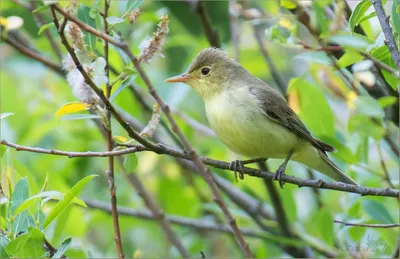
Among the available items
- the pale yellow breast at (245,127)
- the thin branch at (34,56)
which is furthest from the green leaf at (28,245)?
the thin branch at (34,56)

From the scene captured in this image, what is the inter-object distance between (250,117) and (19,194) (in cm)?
166

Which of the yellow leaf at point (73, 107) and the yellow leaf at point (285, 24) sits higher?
the yellow leaf at point (285, 24)

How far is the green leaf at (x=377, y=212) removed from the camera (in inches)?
144

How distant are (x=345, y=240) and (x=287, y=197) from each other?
0.71 meters

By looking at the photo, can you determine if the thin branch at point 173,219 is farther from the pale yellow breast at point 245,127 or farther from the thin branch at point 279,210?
the pale yellow breast at point 245,127

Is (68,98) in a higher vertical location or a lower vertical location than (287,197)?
higher

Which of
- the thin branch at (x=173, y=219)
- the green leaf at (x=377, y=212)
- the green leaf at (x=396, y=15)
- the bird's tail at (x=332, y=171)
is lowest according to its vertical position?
the thin branch at (x=173, y=219)

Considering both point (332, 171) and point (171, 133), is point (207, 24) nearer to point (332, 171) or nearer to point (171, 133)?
point (171, 133)

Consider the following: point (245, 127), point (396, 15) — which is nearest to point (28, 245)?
point (396, 15)

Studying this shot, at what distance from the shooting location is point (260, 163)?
4.51 m

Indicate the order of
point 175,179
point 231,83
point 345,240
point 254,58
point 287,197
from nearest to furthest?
point 345,240, point 231,83, point 287,197, point 175,179, point 254,58

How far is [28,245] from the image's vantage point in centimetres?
235

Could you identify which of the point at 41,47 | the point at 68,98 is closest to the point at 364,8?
the point at 68,98

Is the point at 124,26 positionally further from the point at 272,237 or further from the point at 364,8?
the point at 364,8
